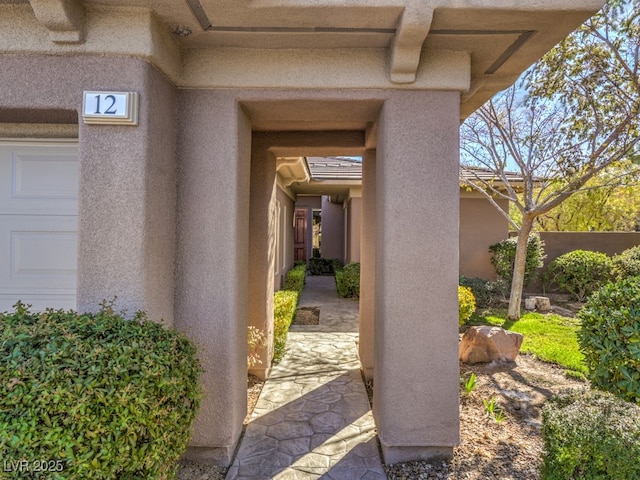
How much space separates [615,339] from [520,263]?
6015 mm

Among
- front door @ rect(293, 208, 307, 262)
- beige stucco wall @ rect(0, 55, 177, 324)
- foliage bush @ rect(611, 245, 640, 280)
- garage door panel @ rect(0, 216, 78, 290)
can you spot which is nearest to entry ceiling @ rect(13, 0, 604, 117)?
beige stucco wall @ rect(0, 55, 177, 324)

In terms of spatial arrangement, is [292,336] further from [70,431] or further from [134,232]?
[70,431]

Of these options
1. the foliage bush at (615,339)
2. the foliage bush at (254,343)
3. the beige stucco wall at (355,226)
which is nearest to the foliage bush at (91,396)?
the foliage bush at (254,343)

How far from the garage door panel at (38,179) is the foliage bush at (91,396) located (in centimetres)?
152

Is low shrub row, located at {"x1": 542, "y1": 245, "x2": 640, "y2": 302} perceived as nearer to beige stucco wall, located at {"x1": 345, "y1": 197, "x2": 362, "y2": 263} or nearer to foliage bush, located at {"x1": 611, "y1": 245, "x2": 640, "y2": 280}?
foliage bush, located at {"x1": 611, "y1": 245, "x2": 640, "y2": 280}

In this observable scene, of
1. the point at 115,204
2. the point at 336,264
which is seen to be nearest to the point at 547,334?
the point at 115,204

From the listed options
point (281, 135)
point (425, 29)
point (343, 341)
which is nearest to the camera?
point (425, 29)

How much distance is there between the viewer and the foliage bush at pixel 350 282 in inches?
494

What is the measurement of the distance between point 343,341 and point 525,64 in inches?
242

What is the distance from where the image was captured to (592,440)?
99.0 inches

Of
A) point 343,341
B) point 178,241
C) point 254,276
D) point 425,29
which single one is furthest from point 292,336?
point 425,29

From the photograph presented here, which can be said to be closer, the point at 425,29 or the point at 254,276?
the point at 425,29

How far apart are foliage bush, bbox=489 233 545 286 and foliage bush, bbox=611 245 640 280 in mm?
2199

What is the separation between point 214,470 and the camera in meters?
3.71
